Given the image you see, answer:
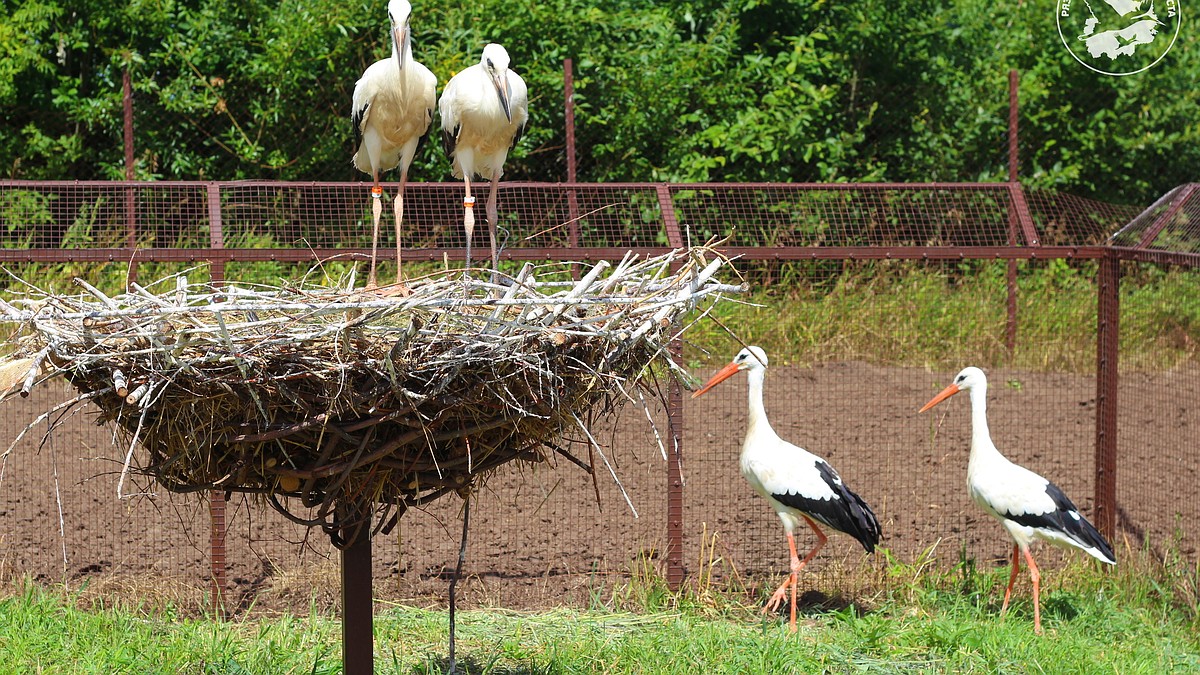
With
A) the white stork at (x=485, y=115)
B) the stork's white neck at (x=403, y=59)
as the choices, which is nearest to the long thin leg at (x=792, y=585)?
the white stork at (x=485, y=115)

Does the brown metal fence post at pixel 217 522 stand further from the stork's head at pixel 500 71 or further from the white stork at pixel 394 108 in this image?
the stork's head at pixel 500 71

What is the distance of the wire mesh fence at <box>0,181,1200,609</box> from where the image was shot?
6.46 meters

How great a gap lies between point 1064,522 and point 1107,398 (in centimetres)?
109

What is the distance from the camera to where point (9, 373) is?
3.35 meters

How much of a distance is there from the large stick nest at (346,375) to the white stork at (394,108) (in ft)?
5.02

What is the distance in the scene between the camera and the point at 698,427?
8.57m

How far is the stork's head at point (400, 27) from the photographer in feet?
15.2

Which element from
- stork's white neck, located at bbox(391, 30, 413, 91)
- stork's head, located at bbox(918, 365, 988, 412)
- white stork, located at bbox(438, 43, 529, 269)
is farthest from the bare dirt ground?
stork's white neck, located at bbox(391, 30, 413, 91)

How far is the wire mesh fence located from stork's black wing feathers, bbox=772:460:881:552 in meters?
0.61

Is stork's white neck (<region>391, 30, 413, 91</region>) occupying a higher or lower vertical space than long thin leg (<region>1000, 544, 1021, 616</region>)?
higher

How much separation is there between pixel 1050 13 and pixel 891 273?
5.40 m

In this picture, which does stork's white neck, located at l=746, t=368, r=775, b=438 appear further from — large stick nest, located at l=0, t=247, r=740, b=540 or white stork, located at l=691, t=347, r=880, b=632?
large stick nest, located at l=0, t=247, r=740, b=540

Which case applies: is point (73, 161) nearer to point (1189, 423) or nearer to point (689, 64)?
point (689, 64)

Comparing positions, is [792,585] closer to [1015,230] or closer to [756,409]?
[756,409]
